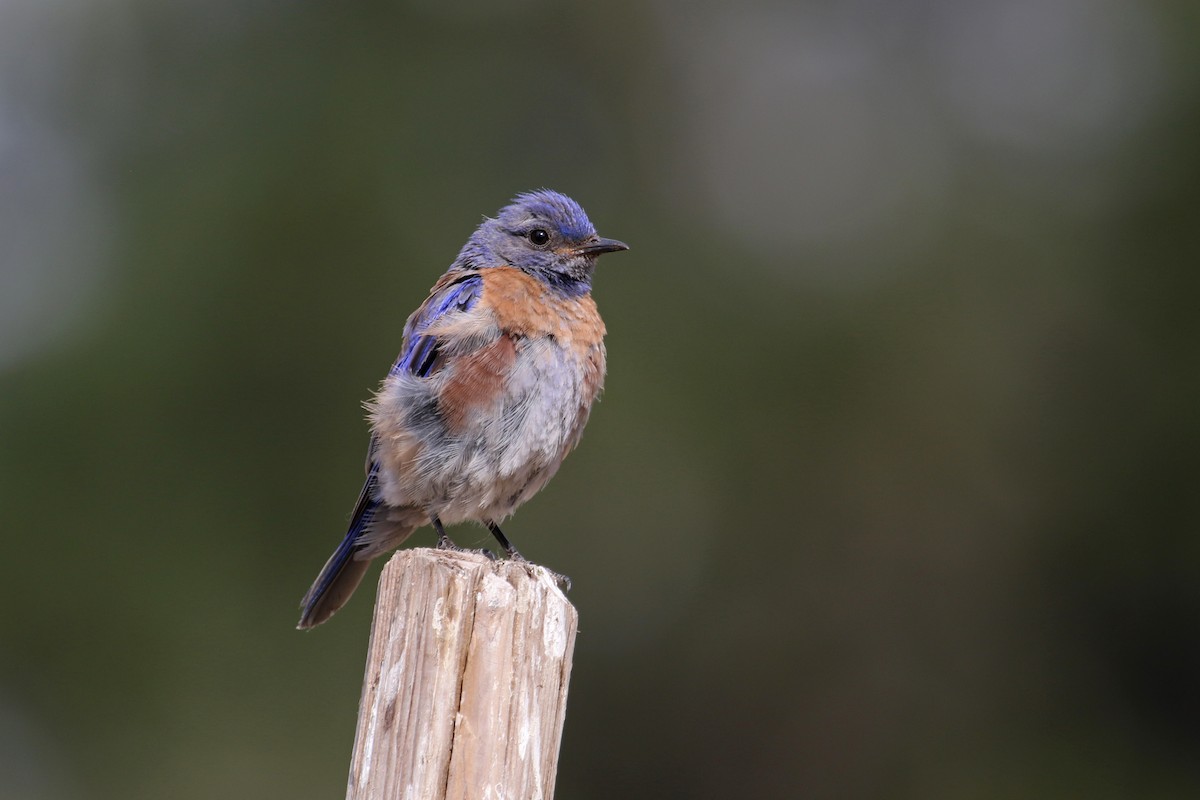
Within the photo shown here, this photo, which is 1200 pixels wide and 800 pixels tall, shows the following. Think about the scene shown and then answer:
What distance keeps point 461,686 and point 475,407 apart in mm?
2386

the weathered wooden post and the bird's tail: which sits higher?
the weathered wooden post

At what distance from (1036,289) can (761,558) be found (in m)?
3.54

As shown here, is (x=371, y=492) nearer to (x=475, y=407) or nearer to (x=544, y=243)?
(x=475, y=407)

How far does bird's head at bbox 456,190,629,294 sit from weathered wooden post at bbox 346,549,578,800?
294 centimetres

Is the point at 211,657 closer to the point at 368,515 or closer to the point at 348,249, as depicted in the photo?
the point at 348,249

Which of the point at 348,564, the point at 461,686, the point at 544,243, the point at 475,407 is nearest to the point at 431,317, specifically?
the point at 475,407

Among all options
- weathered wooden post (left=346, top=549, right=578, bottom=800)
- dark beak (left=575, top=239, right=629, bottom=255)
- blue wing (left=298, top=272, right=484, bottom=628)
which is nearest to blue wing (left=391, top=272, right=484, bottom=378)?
blue wing (left=298, top=272, right=484, bottom=628)

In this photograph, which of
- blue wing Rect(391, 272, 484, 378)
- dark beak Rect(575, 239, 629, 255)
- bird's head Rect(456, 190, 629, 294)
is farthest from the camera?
dark beak Rect(575, 239, 629, 255)

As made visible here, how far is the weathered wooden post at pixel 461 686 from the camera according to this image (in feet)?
10.6

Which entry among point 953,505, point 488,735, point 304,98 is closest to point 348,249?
point 304,98

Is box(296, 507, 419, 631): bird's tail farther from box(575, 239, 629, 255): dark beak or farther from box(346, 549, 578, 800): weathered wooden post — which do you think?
box(346, 549, 578, 800): weathered wooden post

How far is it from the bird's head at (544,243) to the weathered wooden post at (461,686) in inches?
116

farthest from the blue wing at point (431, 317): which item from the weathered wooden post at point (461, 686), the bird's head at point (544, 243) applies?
the weathered wooden post at point (461, 686)

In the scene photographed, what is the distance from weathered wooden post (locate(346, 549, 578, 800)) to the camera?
3.23m
